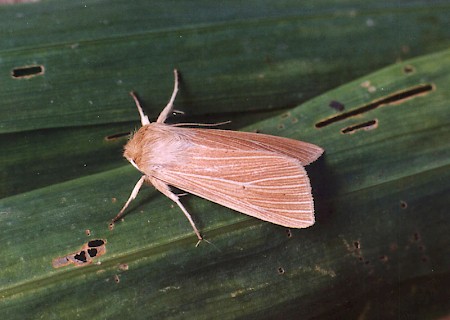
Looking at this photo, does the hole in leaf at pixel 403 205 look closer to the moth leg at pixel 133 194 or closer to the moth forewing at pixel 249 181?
the moth forewing at pixel 249 181

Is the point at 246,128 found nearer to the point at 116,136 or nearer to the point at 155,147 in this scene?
the point at 155,147

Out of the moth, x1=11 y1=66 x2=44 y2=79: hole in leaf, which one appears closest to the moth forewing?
the moth

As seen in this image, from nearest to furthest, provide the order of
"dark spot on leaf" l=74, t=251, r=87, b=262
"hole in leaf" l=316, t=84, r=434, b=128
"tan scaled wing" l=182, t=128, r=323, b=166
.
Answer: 1. "dark spot on leaf" l=74, t=251, r=87, b=262
2. "tan scaled wing" l=182, t=128, r=323, b=166
3. "hole in leaf" l=316, t=84, r=434, b=128

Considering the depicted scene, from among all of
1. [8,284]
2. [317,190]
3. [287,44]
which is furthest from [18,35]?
[317,190]

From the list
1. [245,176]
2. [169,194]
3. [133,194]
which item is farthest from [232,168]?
[133,194]

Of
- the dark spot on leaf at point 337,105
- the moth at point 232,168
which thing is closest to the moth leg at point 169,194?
the moth at point 232,168

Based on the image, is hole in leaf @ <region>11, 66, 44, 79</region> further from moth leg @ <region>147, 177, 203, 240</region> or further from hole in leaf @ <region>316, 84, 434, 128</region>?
hole in leaf @ <region>316, 84, 434, 128</region>
